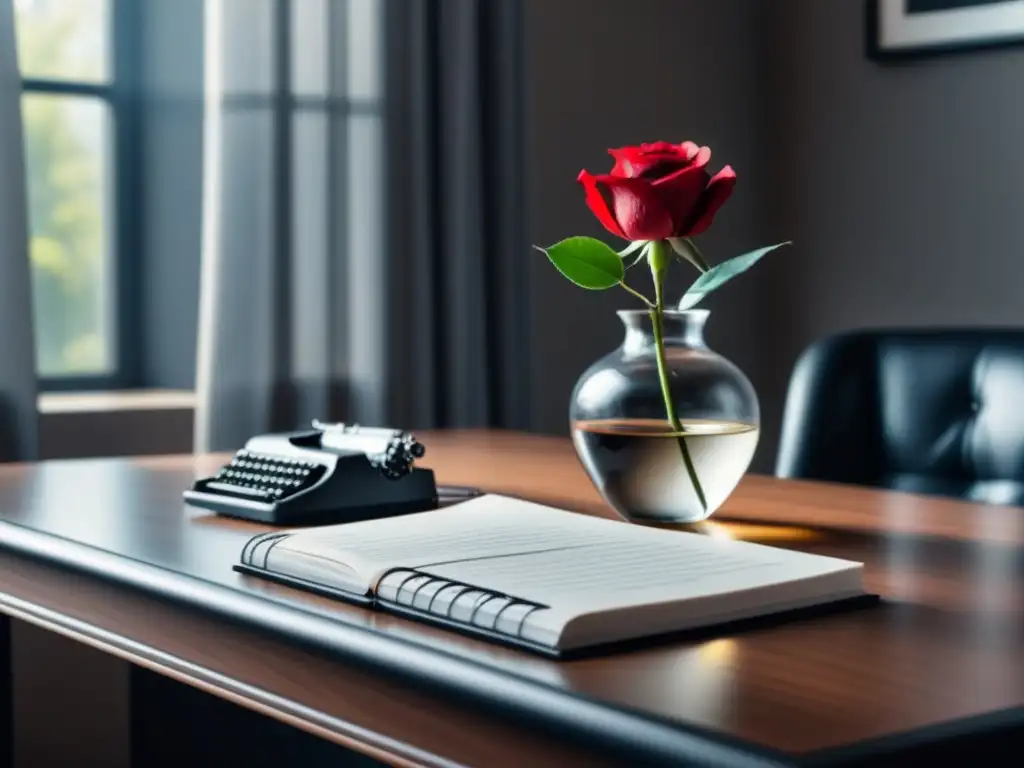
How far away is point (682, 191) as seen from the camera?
3.98 feet

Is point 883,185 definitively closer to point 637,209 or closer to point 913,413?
point 913,413

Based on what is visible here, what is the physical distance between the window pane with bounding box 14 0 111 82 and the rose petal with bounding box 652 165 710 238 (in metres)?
1.96

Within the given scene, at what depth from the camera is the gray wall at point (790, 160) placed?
3207 mm

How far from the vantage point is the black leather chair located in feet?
5.93

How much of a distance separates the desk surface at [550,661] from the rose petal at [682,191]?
0.88 ft

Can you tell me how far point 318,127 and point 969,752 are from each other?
2.34m

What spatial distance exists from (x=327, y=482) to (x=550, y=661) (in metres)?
0.54

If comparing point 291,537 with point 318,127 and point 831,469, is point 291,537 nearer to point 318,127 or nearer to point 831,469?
point 831,469

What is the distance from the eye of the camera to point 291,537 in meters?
1.07

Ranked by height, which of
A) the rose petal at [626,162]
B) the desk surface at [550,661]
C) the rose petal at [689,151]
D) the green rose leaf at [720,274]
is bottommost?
the desk surface at [550,661]

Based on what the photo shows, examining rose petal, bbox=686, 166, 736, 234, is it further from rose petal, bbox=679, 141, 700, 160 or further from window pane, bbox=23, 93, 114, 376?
window pane, bbox=23, 93, 114, 376

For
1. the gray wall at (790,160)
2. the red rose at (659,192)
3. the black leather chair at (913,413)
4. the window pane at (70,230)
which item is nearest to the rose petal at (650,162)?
the red rose at (659,192)

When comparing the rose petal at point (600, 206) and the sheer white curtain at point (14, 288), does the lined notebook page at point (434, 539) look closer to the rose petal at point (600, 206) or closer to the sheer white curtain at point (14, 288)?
the rose petal at point (600, 206)

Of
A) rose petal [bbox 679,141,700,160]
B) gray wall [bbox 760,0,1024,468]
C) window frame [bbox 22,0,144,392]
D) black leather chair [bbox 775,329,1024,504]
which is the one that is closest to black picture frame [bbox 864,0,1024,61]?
gray wall [bbox 760,0,1024,468]
